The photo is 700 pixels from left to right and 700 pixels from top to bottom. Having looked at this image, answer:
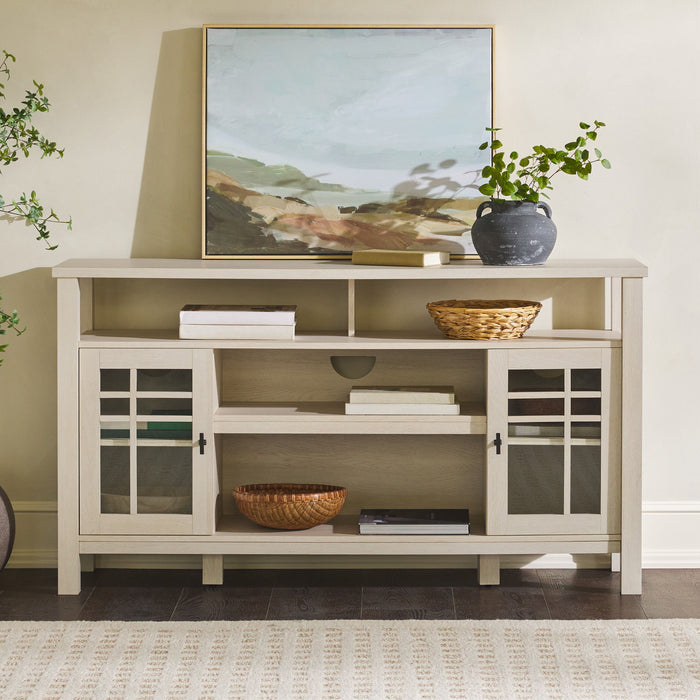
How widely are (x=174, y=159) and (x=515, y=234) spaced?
44.7 inches

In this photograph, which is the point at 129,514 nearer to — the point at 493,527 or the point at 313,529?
the point at 313,529

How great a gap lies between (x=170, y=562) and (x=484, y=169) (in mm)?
1636

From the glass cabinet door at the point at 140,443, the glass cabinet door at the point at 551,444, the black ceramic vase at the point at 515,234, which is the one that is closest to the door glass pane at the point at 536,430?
the glass cabinet door at the point at 551,444

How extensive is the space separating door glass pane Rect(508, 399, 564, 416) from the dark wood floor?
22.5 inches

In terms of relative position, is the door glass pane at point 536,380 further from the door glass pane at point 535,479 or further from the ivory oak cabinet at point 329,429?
the door glass pane at point 535,479

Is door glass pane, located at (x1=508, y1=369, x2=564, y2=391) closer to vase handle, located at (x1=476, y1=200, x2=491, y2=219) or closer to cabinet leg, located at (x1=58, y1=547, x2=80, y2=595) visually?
vase handle, located at (x1=476, y1=200, x2=491, y2=219)

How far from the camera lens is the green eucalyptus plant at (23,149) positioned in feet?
9.41

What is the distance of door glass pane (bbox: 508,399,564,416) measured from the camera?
2795 millimetres

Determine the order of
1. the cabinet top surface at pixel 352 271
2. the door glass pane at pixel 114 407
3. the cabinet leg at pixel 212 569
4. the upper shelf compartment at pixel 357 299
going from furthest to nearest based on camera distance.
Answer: the upper shelf compartment at pixel 357 299 → the cabinet leg at pixel 212 569 → the door glass pane at pixel 114 407 → the cabinet top surface at pixel 352 271

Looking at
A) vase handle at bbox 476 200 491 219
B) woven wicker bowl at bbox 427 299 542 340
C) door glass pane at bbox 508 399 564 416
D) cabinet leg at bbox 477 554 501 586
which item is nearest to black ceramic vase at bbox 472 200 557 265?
vase handle at bbox 476 200 491 219

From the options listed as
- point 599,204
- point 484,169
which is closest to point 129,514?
point 484,169

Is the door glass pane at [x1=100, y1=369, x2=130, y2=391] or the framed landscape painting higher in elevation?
the framed landscape painting

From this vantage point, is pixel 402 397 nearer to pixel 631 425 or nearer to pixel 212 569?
pixel 631 425

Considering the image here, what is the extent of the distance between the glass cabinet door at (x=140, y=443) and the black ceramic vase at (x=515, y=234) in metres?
0.95
